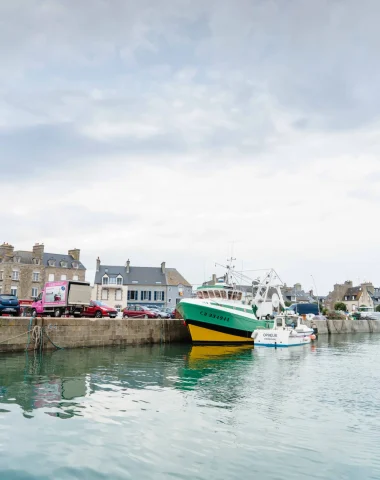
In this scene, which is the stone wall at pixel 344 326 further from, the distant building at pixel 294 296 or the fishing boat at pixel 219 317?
Answer: the distant building at pixel 294 296

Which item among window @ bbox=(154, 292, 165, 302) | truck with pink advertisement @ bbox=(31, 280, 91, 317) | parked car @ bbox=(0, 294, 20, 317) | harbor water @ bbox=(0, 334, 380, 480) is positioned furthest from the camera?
window @ bbox=(154, 292, 165, 302)

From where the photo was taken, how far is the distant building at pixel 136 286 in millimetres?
71375

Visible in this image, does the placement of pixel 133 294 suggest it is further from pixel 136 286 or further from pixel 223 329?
pixel 223 329

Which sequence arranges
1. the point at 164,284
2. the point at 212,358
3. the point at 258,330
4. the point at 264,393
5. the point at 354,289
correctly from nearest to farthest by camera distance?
the point at 264,393, the point at 212,358, the point at 258,330, the point at 164,284, the point at 354,289

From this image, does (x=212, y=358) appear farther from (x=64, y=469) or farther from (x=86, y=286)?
(x=64, y=469)

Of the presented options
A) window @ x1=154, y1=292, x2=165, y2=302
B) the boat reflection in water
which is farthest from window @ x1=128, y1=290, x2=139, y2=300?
the boat reflection in water

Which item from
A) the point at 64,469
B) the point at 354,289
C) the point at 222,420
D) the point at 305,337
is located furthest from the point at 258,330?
the point at 354,289

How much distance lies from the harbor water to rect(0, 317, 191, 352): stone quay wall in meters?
3.20

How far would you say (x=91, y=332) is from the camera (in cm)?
2792

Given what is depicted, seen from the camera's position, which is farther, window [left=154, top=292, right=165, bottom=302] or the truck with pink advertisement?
window [left=154, top=292, right=165, bottom=302]

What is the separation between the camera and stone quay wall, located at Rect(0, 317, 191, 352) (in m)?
23.5

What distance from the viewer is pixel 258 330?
117 ft

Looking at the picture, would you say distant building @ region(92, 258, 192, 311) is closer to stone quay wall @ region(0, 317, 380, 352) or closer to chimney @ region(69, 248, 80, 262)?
chimney @ region(69, 248, 80, 262)

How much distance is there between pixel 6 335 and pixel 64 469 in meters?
16.9
